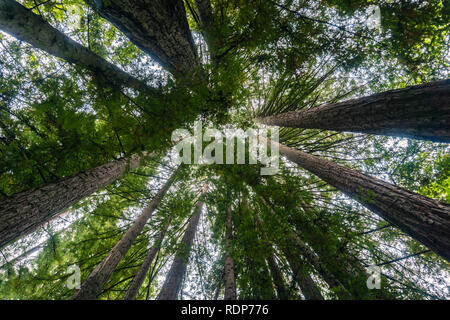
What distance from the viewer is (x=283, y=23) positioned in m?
4.09

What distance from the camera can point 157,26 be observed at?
3256mm

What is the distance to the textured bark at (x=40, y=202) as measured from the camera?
1.82 meters

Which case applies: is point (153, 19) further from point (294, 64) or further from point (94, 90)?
point (294, 64)

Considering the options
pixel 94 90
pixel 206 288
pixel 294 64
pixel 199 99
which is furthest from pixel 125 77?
pixel 206 288

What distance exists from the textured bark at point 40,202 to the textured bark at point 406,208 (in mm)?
4560

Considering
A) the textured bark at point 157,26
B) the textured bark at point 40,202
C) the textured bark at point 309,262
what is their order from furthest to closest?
the textured bark at point 157,26 → the textured bark at point 309,262 → the textured bark at point 40,202

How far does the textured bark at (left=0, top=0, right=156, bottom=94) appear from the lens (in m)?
2.12

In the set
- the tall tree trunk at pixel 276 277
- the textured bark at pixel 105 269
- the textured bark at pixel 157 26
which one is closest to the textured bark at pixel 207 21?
the textured bark at pixel 157 26

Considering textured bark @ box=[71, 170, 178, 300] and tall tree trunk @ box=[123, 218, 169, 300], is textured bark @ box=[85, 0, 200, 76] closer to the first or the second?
textured bark @ box=[71, 170, 178, 300]

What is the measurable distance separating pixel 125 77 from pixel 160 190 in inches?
162

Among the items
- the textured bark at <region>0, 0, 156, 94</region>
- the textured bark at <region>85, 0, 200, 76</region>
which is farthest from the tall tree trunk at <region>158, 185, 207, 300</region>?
the textured bark at <region>85, 0, 200, 76</region>

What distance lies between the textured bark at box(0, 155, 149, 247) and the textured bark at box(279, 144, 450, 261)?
456 cm

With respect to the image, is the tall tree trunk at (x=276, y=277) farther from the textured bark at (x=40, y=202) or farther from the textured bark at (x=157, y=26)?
the textured bark at (x=157, y=26)

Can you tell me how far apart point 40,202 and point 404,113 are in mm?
5131
